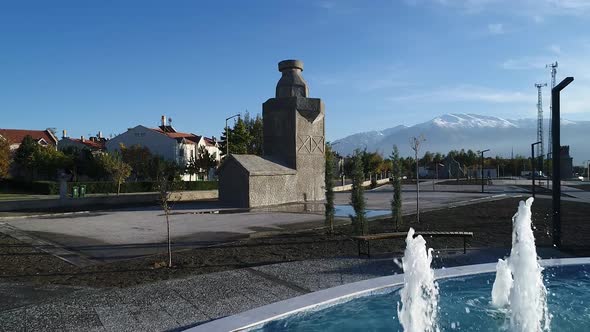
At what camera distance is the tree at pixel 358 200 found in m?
13.1

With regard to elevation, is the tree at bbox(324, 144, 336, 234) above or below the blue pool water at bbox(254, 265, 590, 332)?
above

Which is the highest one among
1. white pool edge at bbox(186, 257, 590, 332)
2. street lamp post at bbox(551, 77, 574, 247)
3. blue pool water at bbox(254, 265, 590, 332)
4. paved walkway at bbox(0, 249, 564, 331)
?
street lamp post at bbox(551, 77, 574, 247)

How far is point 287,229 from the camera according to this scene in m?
15.8

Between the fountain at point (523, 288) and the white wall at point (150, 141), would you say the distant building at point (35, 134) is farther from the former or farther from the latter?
the fountain at point (523, 288)

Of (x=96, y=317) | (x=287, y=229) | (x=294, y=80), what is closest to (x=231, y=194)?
(x=294, y=80)

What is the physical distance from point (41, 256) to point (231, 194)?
595 inches

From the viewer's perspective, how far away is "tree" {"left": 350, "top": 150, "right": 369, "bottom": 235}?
13.1 meters

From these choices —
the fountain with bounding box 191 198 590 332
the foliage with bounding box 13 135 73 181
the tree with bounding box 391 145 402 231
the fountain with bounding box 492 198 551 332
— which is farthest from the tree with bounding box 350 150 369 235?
the foliage with bounding box 13 135 73 181

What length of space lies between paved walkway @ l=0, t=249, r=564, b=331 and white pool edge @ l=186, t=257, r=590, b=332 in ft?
1.55

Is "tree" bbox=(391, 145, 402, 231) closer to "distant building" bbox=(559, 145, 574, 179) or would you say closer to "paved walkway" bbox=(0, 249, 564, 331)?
"paved walkway" bbox=(0, 249, 564, 331)

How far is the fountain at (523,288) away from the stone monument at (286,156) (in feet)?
61.4

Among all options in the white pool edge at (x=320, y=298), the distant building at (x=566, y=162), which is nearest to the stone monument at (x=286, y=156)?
the white pool edge at (x=320, y=298)

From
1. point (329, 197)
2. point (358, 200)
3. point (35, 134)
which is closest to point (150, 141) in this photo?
point (35, 134)

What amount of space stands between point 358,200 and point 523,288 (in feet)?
20.6
